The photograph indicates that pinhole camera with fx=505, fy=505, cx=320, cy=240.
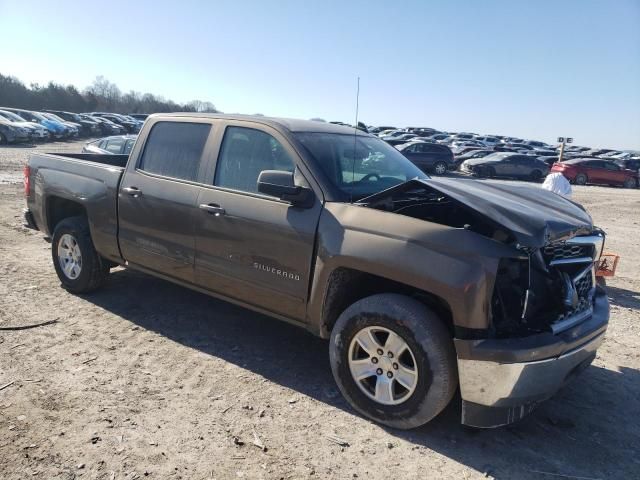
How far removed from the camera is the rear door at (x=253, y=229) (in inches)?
139

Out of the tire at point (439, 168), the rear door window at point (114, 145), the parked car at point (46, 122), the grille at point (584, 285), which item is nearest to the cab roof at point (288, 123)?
the grille at point (584, 285)

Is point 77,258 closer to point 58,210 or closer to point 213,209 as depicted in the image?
point 58,210

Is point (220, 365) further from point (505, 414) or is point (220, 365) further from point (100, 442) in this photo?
point (505, 414)

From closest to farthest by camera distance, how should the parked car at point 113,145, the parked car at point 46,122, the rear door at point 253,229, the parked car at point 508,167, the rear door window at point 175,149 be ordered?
the rear door at point 253,229, the rear door window at point 175,149, the parked car at point 113,145, the parked car at point 508,167, the parked car at point 46,122

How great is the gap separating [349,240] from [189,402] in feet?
5.02

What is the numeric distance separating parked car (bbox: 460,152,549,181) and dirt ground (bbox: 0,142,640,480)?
23502 mm

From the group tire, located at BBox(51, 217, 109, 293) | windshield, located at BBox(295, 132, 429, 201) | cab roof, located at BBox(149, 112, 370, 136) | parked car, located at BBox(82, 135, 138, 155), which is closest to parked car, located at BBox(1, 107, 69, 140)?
parked car, located at BBox(82, 135, 138, 155)

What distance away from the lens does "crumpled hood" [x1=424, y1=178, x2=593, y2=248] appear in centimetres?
290

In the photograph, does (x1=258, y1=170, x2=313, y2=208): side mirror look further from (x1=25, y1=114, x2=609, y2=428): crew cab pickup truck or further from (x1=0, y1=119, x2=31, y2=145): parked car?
(x1=0, y1=119, x2=31, y2=145): parked car

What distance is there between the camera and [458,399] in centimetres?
370

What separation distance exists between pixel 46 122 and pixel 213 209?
107ft

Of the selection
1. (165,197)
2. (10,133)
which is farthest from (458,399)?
(10,133)

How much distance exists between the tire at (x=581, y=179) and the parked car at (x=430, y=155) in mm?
6737

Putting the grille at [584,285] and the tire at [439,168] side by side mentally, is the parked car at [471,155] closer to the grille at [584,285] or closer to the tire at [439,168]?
the tire at [439,168]
